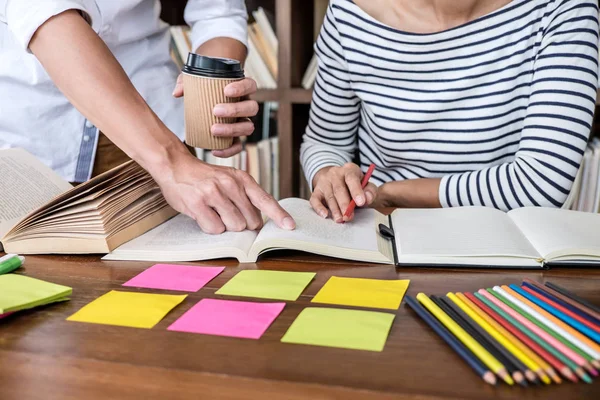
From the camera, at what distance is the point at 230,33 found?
138cm

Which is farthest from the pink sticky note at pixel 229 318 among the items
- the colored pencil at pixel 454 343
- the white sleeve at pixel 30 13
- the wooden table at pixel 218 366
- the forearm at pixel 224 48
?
the forearm at pixel 224 48

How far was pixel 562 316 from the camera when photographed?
0.58 m

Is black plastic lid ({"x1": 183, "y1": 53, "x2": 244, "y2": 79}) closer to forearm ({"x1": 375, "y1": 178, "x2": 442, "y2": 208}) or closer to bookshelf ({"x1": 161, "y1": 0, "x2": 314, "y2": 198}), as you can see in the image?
forearm ({"x1": 375, "y1": 178, "x2": 442, "y2": 208})

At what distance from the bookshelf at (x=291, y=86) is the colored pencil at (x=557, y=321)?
1510 millimetres

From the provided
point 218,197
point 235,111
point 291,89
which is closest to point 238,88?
point 235,111

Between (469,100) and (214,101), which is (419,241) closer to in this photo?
A: (214,101)

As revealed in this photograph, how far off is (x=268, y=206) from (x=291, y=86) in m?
1.26

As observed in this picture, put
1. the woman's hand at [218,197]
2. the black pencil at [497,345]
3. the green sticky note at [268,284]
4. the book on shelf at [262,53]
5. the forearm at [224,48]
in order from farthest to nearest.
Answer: the book on shelf at [262,53] < the forearm at [224,48] < the woman's hand at [218,197] < the green sticky note at [268,284] < the black pencil at [497,345]

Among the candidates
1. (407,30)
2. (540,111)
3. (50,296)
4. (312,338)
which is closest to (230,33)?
(407,30)

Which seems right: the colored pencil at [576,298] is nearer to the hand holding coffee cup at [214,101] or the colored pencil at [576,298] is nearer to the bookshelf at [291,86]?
the hand holding coffee cup at [214,101]

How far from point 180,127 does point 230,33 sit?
252 millimetres

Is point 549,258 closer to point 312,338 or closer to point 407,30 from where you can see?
point 312,338

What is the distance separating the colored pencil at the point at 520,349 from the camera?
481 millimetres

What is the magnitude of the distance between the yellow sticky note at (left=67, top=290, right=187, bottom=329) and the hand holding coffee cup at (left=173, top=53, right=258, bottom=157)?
362 millimetres
